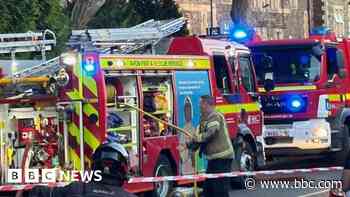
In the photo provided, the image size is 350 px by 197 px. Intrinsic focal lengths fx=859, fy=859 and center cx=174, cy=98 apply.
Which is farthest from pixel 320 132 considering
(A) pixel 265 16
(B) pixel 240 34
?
(A) pixel 265 16

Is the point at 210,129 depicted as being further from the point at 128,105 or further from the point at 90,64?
the point at 90,64

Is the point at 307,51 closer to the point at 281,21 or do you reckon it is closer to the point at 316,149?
the point at 316,149

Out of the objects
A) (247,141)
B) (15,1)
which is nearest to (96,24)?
(15,1)

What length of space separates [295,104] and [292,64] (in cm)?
81

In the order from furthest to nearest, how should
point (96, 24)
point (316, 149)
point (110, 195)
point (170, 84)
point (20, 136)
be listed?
point (96, 24), point (316, 149), point (170, 84), point (20, 136), point (110, 195)

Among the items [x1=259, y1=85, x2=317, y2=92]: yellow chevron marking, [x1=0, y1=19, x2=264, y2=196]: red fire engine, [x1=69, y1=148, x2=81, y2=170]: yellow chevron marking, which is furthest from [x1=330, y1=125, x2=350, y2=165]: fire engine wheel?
[x1=69, y1=148, x2=81, y2=170]: yellow chevron marking

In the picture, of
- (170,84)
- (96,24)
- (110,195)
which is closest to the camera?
(110,195)

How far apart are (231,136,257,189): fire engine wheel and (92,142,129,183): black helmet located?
32.3ft

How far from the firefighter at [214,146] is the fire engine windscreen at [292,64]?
6.56m

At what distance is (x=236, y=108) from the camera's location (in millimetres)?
14344

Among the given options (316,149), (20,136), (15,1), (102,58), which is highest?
(15,1)

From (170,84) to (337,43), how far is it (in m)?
6.07

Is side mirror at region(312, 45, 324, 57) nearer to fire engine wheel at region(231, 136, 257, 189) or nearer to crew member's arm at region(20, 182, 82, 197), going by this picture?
fire engine wheel at region(231, 136, 257, 189)

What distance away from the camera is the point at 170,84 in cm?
1240
